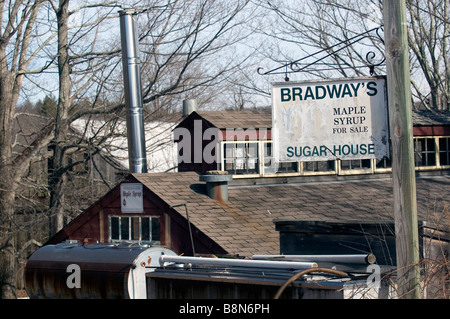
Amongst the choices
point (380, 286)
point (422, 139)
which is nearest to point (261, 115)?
point (422, 139)

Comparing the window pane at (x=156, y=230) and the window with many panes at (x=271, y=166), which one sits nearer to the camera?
the window pane at (x=156, y=230)

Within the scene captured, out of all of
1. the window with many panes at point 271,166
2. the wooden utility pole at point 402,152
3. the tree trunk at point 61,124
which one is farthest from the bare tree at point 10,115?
the wooden utility pole at point 402,152

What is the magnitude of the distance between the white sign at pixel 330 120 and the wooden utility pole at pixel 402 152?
1405 millimetres

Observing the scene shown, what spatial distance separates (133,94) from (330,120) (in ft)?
33.7

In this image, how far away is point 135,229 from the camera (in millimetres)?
15172

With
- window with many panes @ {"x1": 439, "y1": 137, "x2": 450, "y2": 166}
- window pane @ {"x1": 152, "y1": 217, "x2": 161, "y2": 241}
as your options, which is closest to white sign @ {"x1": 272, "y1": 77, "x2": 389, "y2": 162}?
window pane @ {"x1": 152, "y1": 217, "x2": 161, "y2": 241}

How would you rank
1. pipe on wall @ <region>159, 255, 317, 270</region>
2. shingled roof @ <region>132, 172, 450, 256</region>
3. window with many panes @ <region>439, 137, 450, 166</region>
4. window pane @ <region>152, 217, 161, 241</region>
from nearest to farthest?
1. pipe on wall @ <region>159, 255, 317, 270</region>
2. shingled roof @ <region>132, 172, 450, 256</region>
3. window pane @ <region>152, 217, 161, 241</region>
4. window with many panes @ <region>439, 137, 450, 166</region>

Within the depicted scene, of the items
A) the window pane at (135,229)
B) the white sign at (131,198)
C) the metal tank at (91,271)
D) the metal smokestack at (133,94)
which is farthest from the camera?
the metal smokestack at (133,94)

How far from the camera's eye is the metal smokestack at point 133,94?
663 inches

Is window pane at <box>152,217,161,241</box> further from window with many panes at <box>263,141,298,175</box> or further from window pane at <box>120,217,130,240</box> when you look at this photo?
window with many panes at <box>263,141,298,175</box>

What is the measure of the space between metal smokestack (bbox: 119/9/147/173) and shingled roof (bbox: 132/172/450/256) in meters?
1.53

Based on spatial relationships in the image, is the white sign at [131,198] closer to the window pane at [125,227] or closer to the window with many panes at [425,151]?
the window pane at [125,227]

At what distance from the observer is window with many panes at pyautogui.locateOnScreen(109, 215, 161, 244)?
14.7 meters

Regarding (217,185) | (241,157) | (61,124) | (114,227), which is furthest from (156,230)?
(61,124)
